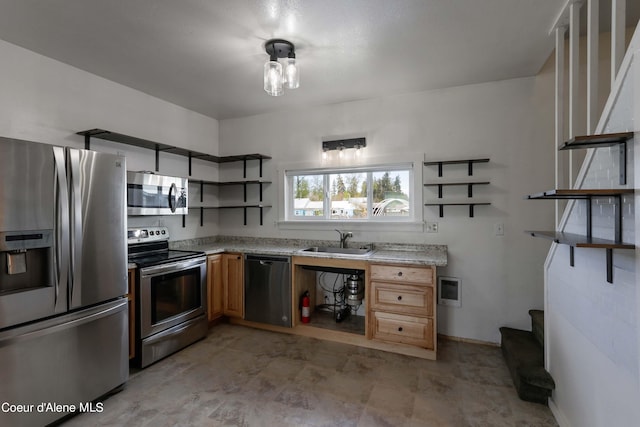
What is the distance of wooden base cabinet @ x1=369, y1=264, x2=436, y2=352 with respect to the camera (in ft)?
8.48

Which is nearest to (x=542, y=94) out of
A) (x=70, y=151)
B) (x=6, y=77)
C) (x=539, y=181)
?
(x=539, y=181)

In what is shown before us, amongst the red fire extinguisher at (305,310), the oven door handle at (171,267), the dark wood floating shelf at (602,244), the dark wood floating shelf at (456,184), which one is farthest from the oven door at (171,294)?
the dark wood floating shelf at (602,244)

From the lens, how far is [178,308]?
9.13ft

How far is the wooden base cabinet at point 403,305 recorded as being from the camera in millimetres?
2584

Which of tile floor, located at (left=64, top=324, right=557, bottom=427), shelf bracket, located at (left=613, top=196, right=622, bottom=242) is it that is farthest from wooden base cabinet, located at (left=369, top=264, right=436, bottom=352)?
shelf bracket, located at (left=613, top=196, right=622, bottom=242)

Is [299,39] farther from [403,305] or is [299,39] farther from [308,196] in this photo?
[403,305]

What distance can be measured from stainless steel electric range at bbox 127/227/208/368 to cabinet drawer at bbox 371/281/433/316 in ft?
5.78

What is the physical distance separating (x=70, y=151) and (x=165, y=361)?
6.15 ft

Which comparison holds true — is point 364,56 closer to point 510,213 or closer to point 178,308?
point 510,213

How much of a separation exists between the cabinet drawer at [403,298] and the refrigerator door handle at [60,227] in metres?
2.32

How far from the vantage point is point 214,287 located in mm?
3275

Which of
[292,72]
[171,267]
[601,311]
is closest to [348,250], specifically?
[171,267]

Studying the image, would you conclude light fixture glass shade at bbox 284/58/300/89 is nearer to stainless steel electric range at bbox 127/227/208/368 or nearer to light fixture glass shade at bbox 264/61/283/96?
light fixture glass shade at bbox 264/61/283/96

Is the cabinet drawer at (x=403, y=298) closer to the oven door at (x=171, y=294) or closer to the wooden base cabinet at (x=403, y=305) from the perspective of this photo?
the wooden base cabinet at (x=403, y=305)
